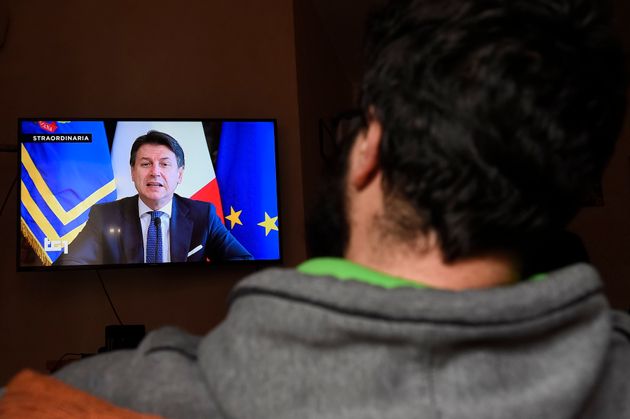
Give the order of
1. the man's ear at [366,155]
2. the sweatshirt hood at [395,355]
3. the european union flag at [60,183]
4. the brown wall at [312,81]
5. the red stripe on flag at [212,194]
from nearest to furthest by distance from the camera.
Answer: the sweatshirt hood at [395,355]
the man's ear at [366,155]
the european union flag at [60,183]
the red stripe on flag at [212,194]
the brown wall at [312,81]

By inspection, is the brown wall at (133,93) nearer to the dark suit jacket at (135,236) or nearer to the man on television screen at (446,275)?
the dark suit jacket at (135,236)

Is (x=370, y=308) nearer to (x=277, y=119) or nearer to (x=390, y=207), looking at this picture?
(x=390, y=207)

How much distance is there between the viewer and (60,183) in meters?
2.29

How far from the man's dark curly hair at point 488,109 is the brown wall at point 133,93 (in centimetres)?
207

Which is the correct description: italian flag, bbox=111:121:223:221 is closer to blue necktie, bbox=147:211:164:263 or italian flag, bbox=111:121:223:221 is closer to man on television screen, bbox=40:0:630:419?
blue necktie, bbox=147:211:164:263

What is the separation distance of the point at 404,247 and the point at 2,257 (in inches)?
90.8

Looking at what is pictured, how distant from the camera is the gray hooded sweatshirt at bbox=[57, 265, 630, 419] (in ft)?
1.51

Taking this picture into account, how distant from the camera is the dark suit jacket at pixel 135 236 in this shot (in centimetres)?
230

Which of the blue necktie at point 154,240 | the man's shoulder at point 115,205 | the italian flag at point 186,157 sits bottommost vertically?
the blue necktie at point 154,240

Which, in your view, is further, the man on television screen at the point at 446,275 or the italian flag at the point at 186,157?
the italian flag at the point at 186,157

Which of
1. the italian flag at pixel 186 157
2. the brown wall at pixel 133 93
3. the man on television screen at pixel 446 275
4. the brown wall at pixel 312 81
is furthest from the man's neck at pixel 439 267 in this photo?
the brown wall at pixel 133 93

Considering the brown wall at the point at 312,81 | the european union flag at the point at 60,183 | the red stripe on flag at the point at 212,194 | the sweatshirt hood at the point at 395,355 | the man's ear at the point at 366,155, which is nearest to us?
the sweatshirt hood at the point at 395,355

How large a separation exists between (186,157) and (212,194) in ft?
0.58

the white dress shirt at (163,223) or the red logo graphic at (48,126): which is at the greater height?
the red logo graphic at (48,126)
